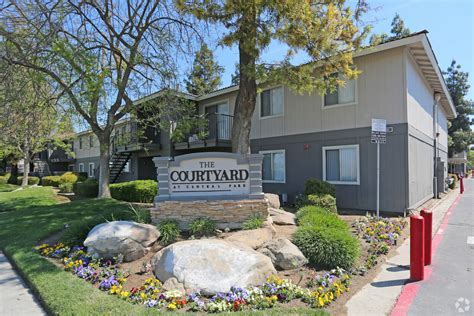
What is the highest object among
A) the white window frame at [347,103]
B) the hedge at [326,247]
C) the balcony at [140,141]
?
the white window frame at [347,103]

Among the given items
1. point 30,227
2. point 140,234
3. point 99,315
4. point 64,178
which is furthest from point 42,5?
point 64,178

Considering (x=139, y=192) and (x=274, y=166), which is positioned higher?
(x=274, y=166)

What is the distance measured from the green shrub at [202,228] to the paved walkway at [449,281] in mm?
3841

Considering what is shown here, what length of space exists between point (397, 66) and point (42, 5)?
35.7 ft

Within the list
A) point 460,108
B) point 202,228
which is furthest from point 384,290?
point 460,108

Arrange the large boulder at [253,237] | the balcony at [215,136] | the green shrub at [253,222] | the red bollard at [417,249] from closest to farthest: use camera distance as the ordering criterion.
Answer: the red bollard at [417,249]
the large boulder at [253,237]
the green shrub at [253,222]
the balcony at [215,136]

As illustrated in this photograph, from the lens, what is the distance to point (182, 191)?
6965mm

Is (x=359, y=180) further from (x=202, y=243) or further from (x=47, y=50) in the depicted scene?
(x=47, y=50)

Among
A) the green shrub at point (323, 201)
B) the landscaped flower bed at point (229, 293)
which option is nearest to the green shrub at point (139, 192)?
the green shrub at point (323, 201)

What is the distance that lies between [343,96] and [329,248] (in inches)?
310

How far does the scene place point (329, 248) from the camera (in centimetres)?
523

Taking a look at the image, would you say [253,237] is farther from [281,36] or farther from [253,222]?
[281,36]

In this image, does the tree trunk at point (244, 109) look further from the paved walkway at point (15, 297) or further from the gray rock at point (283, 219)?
the paved walkway at point (15, 297)

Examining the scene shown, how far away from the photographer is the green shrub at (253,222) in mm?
6548
